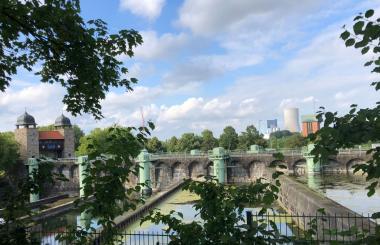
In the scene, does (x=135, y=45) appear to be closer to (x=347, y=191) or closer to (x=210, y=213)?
(x=210, y=213)

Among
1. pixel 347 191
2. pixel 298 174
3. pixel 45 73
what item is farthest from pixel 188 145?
pixel 45 73

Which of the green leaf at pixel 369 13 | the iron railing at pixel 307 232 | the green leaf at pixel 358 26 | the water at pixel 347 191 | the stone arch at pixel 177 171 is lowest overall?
the water at pixel 347 191

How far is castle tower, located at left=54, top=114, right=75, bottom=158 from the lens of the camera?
8812cm

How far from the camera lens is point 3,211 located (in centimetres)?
526

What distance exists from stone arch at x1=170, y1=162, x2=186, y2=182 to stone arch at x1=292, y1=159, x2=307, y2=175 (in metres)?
17.6

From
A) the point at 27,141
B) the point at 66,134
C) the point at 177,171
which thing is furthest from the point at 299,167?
the point at 66,134

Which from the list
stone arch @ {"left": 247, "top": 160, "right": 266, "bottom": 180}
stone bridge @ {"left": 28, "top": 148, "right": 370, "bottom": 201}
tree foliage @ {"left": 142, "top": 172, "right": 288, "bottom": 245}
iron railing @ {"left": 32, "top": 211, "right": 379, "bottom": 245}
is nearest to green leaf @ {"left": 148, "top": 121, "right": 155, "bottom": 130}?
tree foliage @ {"left": 142, "top": 172, "right": 288, "bottom": 245}

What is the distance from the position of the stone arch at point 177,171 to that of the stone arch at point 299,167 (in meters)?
17.6

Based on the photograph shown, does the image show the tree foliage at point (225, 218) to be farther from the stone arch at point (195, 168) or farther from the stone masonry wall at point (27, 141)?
the stone masonry wall at point (27, 141)

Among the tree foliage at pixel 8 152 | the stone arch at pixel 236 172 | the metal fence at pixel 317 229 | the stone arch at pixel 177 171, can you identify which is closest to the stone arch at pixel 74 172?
the tree foliage at pixel 8 152

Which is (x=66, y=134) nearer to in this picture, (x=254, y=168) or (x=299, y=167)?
(x=254, y=168)

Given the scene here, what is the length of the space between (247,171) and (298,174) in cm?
761

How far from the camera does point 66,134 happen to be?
88.8 metres

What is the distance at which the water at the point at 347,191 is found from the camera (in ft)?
117
